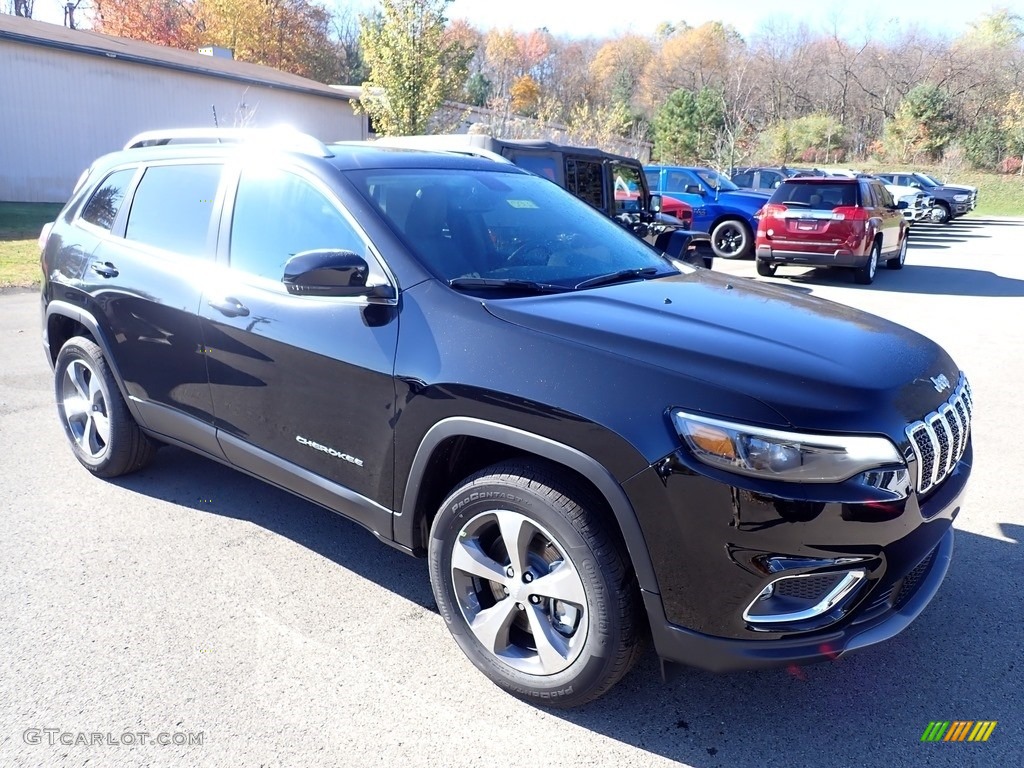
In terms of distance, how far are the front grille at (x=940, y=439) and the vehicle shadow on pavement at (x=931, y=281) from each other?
36.0 ft

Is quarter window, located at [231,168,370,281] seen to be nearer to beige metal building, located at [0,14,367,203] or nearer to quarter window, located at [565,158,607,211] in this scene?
quarter window, located at [565,158,607,211]

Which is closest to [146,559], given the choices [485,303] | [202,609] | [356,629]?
[202,609]

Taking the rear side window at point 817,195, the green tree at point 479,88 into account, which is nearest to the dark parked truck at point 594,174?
the rear side window at point 817,195

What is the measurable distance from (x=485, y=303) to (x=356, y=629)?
137cm

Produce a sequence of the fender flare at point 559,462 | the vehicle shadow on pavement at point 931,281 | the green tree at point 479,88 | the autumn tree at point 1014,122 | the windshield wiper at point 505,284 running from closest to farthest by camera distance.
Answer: the fender flare at point 559,462 < the windshield wiper at point 505,284 < the vehicle shadow on pavement at point 931,281 < the autumn tree at point 1014,122 < the green tree at point 479,88

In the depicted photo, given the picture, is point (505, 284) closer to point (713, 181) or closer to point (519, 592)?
point (519, 592)

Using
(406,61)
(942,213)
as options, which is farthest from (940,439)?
(942,213)

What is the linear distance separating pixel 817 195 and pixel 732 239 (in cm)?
323

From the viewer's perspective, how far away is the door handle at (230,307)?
341cm

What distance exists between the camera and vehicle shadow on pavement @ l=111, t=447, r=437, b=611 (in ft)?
11.9

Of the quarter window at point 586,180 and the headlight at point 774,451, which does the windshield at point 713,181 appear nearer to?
the quarter window at point 586,180

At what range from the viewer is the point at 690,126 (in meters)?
42.2

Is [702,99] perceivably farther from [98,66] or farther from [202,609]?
[202,609]

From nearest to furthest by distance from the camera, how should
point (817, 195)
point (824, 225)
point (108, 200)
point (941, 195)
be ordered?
point (108, 200)
point (824, 225)
point (817, 195)
point (941, 195)
